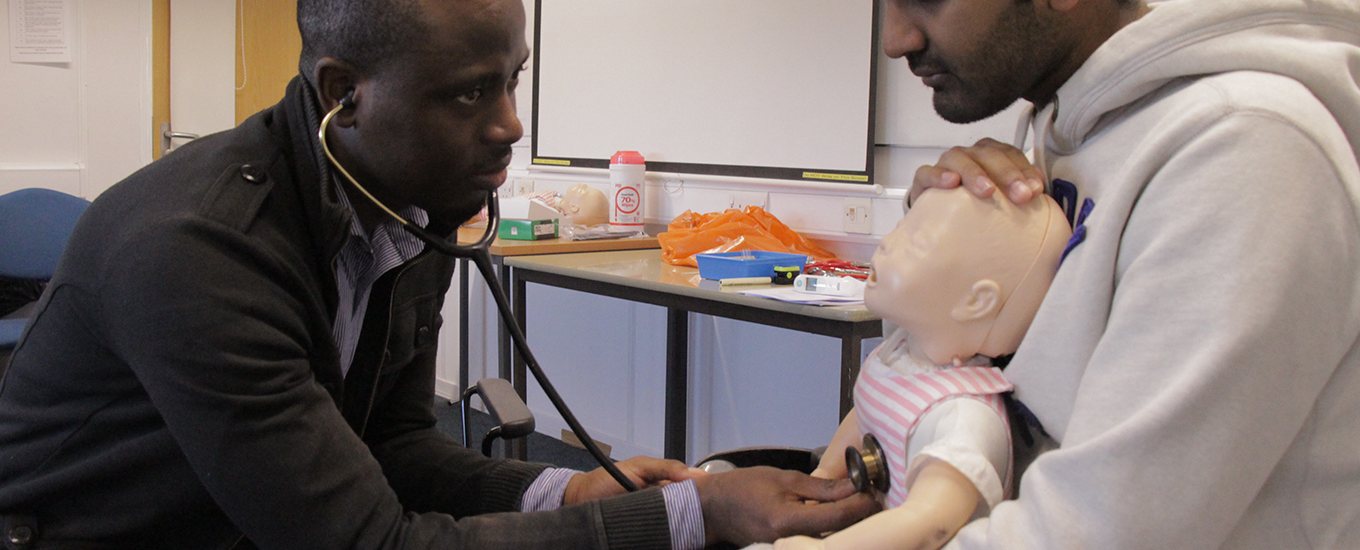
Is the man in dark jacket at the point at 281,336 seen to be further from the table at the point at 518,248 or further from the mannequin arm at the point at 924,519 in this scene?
the table at the point at 518,248

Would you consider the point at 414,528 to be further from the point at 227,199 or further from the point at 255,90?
the point at 255,90

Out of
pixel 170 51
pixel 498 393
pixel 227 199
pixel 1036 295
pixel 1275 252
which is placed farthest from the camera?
pixel 170 51

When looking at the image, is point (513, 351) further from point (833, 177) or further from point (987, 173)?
point (987, 173)

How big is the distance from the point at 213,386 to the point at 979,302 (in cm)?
74

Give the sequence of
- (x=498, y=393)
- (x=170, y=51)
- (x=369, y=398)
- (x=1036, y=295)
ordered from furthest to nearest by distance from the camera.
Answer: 1. (x=170, y=51)
2. (x=498, y=393)
3. (x=369, y=398)
4. (x=1036, y=295)

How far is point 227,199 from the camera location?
1027 millimetres

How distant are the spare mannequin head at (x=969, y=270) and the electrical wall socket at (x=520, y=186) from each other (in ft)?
10.7

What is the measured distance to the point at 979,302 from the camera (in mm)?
920

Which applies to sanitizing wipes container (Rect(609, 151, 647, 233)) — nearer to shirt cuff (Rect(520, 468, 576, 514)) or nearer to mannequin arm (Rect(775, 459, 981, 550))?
shirt cuff (Rect(520, 468, 576, 514))

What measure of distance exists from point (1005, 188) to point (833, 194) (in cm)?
214

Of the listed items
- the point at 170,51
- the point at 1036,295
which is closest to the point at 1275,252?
the point at 1036,295

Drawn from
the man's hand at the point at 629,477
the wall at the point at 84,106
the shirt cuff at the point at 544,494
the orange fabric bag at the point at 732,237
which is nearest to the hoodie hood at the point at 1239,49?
the man's hand at the point at 629,477

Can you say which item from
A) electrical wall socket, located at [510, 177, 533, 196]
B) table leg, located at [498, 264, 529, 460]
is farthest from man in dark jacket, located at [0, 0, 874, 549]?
electrical wall socket, located at [510, 177, 533, 196]

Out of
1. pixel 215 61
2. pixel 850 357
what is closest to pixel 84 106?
pixel 215 61
